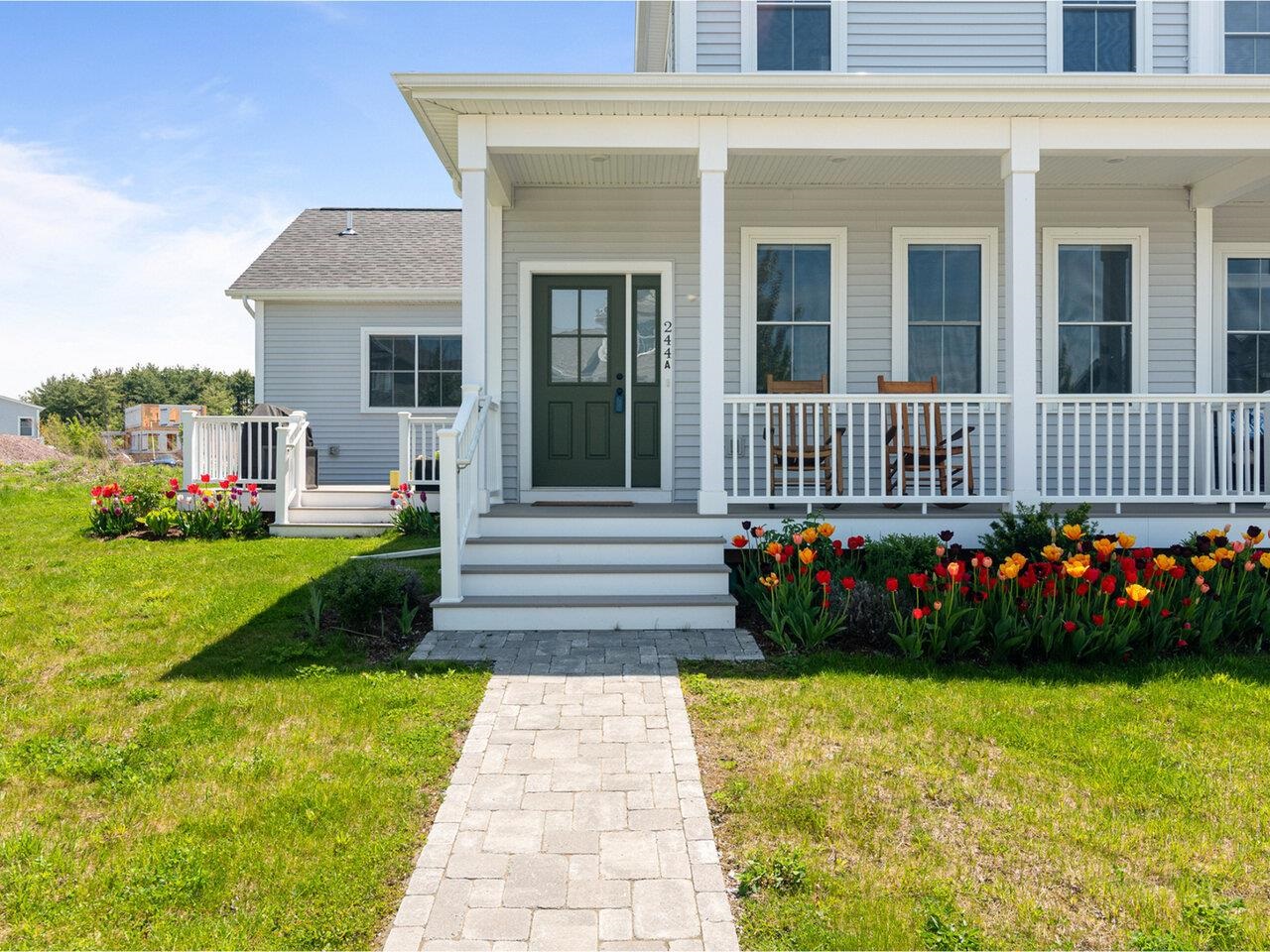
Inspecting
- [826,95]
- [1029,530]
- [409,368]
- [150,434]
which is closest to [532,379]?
[826,95]

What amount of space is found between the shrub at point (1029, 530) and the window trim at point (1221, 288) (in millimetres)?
3092

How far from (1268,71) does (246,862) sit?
10.1m

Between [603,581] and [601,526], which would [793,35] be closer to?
[601,526]

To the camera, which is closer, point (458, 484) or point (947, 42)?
point (458, 484)

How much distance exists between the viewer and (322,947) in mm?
2102

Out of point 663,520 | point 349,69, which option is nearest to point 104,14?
point 349,69

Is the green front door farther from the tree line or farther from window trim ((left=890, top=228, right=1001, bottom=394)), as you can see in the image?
the tree line

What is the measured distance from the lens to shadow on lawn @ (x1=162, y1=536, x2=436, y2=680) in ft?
14.4

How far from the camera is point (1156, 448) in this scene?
7.12 meters

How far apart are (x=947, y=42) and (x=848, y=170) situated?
189 centimetres

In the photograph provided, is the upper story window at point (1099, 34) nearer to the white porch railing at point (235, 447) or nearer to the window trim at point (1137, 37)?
the window trim at point (1137, 37)

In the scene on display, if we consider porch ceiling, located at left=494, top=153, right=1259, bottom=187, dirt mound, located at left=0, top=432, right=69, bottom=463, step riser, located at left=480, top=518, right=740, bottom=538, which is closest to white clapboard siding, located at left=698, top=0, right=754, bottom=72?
porch ceiling, located at left=494, top=153, right=1259, bottom=187

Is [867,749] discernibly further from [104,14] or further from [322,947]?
[104,14]

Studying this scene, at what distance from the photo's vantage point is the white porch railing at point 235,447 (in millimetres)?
9312
